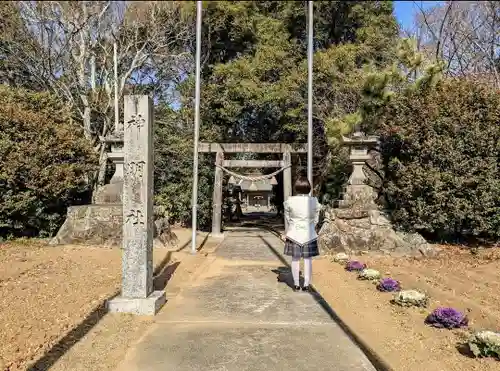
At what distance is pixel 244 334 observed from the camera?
4.07 metres

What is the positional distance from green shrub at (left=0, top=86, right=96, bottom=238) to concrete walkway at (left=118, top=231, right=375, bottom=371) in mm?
4845

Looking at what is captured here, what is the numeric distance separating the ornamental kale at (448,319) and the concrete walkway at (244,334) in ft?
3.16

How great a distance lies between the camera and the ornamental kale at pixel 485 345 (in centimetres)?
339

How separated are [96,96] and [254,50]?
5407mm

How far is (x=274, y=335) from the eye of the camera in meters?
4.06

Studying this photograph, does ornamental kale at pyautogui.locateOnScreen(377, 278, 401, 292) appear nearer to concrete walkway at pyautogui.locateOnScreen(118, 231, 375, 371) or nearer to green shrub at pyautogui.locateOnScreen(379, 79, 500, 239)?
concrete walkway at pyautogui.locateOnScreen(118, 231, 375, 371)

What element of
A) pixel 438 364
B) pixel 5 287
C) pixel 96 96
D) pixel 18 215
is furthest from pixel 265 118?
pixel 438 364

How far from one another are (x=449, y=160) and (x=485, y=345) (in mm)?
5825

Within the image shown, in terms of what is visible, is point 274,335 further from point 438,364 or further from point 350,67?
point 350,67

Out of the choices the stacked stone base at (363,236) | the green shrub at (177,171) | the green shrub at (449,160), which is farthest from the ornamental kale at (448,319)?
the green shrub at (177,171)

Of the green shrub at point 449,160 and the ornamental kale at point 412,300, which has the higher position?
the green shrub at point 449,160

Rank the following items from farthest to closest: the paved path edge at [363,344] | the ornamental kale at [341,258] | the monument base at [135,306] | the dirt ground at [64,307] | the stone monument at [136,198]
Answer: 1. the ornamental kale at [341,258]
2. the stone monument at [136,198]
3. the monument base at [135,306]
4. the dirt ground at [64,307]
5. the paved path edge at [363,344]

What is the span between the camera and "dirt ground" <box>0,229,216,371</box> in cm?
350

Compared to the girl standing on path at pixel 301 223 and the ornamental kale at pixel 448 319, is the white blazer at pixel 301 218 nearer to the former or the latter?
the girl standing on path at pixel 301 223
